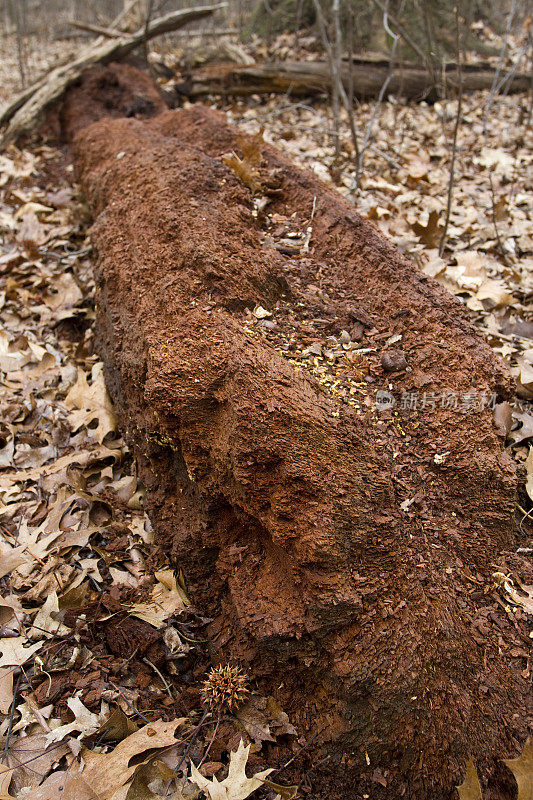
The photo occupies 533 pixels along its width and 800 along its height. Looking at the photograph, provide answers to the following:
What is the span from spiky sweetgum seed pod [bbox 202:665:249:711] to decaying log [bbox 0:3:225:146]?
5987 mm

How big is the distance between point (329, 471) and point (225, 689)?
2.67 feet

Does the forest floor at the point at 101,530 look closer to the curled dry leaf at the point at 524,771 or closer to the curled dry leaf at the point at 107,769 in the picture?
the curled dry leaf at the point at 107,769

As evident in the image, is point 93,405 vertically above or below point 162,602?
above

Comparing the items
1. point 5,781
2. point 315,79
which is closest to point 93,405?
point 5,781

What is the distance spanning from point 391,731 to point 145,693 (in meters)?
0.83

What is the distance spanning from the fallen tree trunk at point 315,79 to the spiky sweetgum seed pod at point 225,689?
6.52m

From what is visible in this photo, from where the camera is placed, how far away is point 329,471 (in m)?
1.76

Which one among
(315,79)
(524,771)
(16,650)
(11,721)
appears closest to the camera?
(524,771)

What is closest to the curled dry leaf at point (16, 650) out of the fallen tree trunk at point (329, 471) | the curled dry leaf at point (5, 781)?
the curled dry leaf at point (5, 781)

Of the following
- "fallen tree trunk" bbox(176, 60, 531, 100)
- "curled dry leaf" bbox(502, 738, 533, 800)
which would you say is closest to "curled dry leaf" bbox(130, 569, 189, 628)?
"curled dry leaf" bbox(502, 738, 533, 800)

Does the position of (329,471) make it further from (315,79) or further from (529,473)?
(315,79)

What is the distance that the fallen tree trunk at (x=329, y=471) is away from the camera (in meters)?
1.64

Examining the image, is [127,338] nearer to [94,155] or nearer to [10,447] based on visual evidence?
[10,447]

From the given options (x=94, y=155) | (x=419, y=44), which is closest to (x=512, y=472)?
(x=94, y=155)
